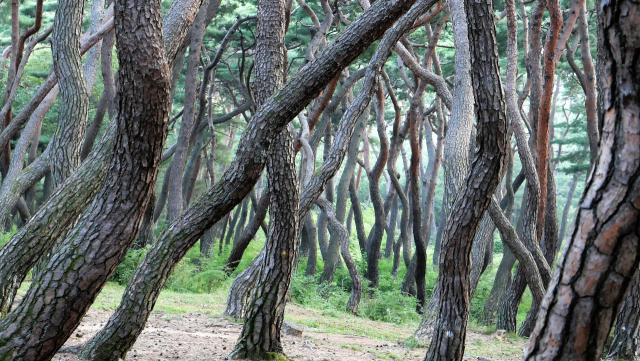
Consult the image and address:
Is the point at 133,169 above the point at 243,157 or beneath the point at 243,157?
beneath

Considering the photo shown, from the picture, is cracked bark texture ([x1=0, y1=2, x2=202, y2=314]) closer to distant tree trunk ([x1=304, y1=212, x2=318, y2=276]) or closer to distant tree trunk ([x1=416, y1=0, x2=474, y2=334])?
distant tree trunk ([x1=416, y1=0, x2=474, y2=334])

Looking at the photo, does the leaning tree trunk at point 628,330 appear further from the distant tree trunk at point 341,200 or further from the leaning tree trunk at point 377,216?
the distant tree trunk at point 341,200

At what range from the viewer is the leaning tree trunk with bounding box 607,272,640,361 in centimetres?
660

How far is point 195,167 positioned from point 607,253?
1537 cm

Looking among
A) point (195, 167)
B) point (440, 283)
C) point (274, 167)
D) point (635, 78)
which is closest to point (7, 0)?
point (195, 167)

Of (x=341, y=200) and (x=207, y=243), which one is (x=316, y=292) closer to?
(x=341, y=200)

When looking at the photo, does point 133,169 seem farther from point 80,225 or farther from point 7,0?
point 7,0

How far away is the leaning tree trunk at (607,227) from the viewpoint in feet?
5.47

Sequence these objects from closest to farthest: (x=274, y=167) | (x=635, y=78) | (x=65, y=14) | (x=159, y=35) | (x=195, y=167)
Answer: (x=635, y=78)
(x=159, y=35)
(x=274, y=167)
(x=65, y=14)
(x=195, y=167)

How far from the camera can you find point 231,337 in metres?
5.76

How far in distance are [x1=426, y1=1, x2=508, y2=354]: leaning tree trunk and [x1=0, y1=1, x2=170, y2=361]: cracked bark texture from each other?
2.17m

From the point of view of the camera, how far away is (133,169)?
3.21m

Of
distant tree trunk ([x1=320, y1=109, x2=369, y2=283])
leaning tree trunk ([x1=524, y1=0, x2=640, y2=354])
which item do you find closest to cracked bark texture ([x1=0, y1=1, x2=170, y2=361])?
leaning tree trunk ([x1=524, y1=0, x2=640, y2=354])

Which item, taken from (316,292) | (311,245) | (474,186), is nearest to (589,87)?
(474,186)
